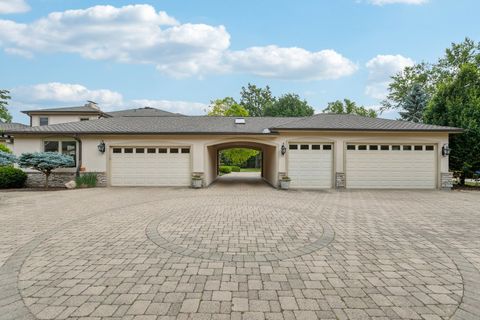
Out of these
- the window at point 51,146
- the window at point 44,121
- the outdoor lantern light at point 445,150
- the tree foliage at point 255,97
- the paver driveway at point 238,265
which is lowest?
the paver driveway at point 238,265

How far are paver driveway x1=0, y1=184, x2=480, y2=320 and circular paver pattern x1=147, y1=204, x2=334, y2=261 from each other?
0.03 metres

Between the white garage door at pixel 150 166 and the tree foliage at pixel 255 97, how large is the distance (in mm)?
40883

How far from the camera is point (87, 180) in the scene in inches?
508

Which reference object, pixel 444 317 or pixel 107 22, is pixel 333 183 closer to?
pixel 444 317

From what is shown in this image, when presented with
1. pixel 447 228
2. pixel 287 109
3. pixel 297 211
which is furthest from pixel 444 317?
pixel 287 109

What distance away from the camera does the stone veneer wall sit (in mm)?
13164

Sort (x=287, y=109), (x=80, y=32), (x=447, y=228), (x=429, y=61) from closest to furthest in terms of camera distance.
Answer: (x=447, y=228) < (x=80, y=32) < (x=429, y=61) < (x=287, y=109)

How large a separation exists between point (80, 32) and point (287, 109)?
37.0 metres

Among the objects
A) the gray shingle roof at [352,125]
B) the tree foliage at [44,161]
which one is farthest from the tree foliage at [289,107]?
the tree foliage at [44,161]

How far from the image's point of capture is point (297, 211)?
24.7 feet

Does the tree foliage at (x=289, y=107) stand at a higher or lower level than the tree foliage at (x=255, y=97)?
lower

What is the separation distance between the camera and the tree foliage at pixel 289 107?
45.6 metres

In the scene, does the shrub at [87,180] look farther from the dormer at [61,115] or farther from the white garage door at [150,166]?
the dormer at [61,115]

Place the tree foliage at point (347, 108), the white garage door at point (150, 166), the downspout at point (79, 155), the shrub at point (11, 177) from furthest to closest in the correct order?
the tree foliage at point (347, 108)
the white garage door at point (150, 166)
the downspout at point (79, 155)
the shrub at point (11, 177)
